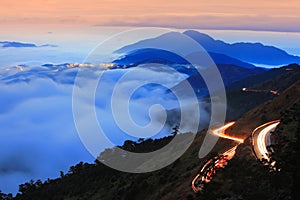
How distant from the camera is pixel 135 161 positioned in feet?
297

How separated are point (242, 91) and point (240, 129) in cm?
12290

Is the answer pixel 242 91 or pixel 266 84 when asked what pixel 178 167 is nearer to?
pixel 266 84

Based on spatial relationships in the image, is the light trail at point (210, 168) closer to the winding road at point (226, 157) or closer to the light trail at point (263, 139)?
the winding road at point (226, 157)

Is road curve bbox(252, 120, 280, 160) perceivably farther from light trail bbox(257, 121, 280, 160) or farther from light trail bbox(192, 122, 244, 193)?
light trail bbox(192, 122, 244, 193)

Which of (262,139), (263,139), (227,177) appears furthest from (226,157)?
(227,177)

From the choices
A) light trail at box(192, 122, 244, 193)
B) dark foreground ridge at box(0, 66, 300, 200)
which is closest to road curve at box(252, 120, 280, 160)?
dark foreground ridge at box(0, 66, 300, 200)

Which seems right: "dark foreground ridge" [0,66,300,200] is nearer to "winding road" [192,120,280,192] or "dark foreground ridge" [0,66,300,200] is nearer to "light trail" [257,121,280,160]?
"winding road" [192,120,280,192]

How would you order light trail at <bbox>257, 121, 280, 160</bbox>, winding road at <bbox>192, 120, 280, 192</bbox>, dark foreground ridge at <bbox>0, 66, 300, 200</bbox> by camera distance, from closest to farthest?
dark foreground ridge at <bbox>0, 66, 300, 200</bbox> → winding road at <bbox>192, 120, 280, 192</bbox> → light trail at <bbox>257, 121, 280, 160</bbox>

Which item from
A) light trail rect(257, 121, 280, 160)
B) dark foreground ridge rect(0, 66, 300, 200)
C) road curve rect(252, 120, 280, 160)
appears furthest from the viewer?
light trail rect(257, 121, 280, 160)

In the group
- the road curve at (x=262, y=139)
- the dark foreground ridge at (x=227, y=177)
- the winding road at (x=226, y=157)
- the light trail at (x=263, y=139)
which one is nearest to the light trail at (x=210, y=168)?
the winding road at (x=226, y=157)

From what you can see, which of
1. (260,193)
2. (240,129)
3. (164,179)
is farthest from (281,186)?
(240,129)

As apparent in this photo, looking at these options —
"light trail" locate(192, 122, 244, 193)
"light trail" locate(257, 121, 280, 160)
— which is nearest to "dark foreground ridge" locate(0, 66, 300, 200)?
"light trail" locate(192, 122, 244, 193)

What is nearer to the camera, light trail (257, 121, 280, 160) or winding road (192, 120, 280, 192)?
winding road (192, 120, 280, 192)

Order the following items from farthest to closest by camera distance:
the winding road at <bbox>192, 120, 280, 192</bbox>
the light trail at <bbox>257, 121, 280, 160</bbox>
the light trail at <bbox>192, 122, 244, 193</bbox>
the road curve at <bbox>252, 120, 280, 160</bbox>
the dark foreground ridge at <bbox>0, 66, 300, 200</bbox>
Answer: the light trail at <bbox>257, 121, 280, 160</bbox> → the road curve at <bbox>252, 120, 280, 160</bbox> → the winding road at <bbox>192, 120, 280, 192</bbox> → the light trail at <bbox>192, 122, 244, 193</bbox> → the dark foreground ridge at <bbox>0, 66, 300, 200</bbox>
